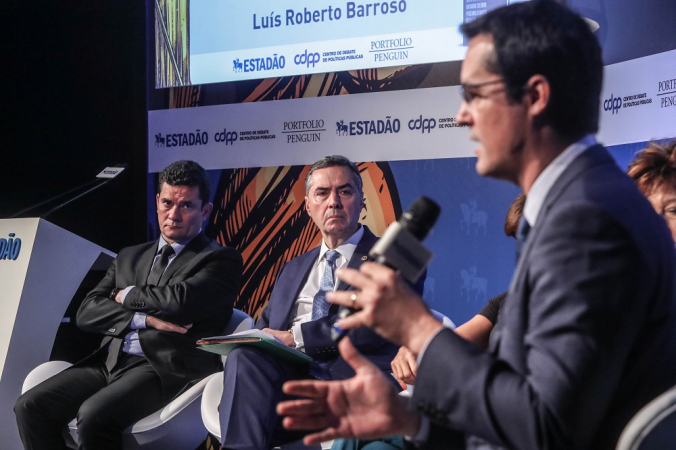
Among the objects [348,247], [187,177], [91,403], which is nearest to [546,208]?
[348,247]

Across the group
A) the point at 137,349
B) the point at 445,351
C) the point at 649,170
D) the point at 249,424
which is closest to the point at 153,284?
the point at 137,349

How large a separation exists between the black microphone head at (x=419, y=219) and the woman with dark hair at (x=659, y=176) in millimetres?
1135

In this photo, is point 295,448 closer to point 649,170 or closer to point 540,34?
point 649,170

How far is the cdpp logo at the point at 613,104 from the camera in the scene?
3779mm

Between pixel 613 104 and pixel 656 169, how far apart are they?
1772mm

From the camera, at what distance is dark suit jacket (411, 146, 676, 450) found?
1066mm

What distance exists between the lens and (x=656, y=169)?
7.13 ft

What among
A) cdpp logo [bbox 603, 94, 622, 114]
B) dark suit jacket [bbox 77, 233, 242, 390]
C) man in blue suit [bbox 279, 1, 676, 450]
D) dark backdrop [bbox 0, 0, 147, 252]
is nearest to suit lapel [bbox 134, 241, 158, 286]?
dark suit jacket [bbox 77, 233, 242, 390]

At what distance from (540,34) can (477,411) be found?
636 mm

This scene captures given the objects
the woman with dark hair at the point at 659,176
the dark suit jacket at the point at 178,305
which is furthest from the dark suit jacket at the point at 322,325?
the woman with dark hair at the point at 659,176

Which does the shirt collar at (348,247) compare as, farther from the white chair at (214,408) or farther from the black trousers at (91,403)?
the black trousers at (91,403)

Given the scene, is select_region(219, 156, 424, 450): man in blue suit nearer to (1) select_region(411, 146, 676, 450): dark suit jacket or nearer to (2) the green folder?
(2) the green folder

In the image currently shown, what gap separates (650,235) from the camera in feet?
3.75

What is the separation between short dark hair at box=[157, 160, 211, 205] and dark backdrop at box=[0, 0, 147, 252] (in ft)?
4.45
